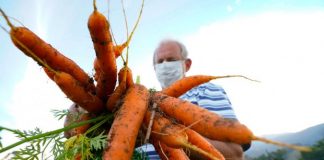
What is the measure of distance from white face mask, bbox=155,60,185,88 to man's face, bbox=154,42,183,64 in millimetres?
Result: 86

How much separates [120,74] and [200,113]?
0.49m

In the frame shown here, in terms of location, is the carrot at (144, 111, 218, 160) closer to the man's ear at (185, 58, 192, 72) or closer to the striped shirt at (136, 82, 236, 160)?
the striped shirt at (136, 82, 236, 160)

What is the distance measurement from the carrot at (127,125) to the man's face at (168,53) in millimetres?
2253

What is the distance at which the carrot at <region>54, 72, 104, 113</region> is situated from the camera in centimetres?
156

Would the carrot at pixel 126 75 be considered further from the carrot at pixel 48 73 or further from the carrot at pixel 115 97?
the carrot at pixel 48 73

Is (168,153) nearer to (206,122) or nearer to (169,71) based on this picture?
(206,122)

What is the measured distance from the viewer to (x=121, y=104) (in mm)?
1739

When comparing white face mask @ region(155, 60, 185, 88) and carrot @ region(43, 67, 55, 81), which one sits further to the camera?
white face mask @ region(155, 60, 185, 88)

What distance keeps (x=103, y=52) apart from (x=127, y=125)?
1.32ft

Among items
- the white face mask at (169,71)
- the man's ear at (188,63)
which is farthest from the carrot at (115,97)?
the man's ear at (188,63)

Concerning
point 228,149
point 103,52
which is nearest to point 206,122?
point 103,52

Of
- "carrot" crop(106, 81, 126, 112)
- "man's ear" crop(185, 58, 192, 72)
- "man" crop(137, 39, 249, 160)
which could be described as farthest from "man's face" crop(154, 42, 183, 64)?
"carrot" crop(106, 81, 126, 112)

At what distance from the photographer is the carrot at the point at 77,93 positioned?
1564 millimetres

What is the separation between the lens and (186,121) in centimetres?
169
